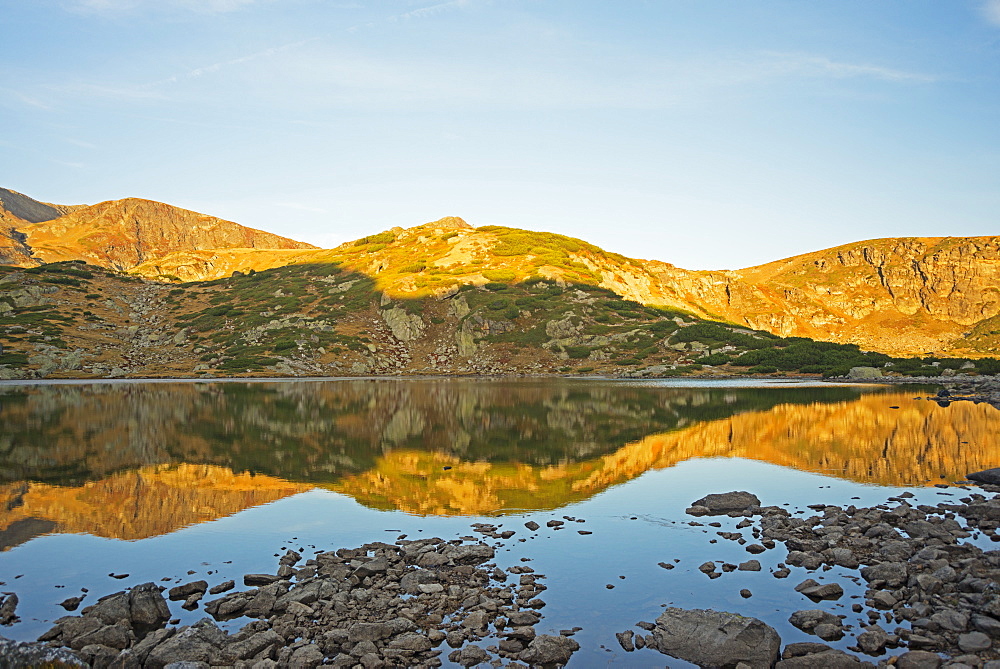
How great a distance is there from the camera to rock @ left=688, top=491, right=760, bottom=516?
22.1 metres

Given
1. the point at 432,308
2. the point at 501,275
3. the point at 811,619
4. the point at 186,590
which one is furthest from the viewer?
the point at 501,275

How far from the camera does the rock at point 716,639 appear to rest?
37.2 ft

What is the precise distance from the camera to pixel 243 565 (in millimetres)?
16734

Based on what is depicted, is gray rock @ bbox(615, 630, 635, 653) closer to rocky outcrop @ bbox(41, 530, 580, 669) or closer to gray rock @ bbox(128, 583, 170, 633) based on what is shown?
rocky outcrop @ bbox(41, 530, 580, 669)

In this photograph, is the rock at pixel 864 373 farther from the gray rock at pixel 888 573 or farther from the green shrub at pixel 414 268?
the green shrub at pixel 414 268

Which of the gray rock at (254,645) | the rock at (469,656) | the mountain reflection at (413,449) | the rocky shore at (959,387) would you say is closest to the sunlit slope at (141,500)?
the mountain reflection at (413,449)

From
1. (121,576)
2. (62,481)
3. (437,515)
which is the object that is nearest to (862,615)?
(437,515)

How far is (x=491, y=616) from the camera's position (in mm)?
13180

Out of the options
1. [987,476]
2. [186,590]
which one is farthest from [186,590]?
[987,476]

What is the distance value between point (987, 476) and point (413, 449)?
2675 cm

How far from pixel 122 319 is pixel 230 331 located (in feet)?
87.7

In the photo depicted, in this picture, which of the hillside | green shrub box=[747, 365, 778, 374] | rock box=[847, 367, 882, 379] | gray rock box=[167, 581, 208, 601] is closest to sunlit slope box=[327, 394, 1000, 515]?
gray rock box=[167, 581, 208, 601]

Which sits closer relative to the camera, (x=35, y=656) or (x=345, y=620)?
(x=35, y=656)

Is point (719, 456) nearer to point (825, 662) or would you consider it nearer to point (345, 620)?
point (825, 662)
